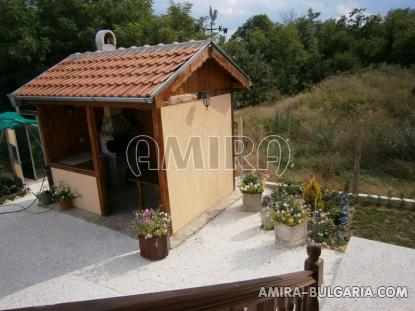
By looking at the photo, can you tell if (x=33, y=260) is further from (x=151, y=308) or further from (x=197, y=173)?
(x=151, y=308)

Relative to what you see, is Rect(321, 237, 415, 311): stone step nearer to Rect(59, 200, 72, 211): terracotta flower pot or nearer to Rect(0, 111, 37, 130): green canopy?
Rect(59, 200, 72, 211): terracotta flower pot

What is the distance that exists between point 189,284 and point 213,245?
4.05 ft

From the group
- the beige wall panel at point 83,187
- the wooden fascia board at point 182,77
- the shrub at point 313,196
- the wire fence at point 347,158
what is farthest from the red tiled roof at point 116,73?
the wire fence at point 347,158

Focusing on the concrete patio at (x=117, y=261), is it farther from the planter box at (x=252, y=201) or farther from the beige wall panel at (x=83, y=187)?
the beige wall panel at (x=83, y=187)

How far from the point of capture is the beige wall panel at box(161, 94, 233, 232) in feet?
21.7

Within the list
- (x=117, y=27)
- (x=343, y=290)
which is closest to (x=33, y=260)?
(x=343, y=290)

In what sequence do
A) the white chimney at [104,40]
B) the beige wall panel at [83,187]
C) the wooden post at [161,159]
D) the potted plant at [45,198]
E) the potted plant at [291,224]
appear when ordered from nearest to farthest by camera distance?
the wooden post at [161,159]
the potted plant at [291,224]
the beige wall panel at [83,187]
the potted plant at [45,198]
the white chimney at [104,40]

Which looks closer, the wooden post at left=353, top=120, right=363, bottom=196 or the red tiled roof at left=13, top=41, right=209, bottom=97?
the red tiled roof at left=13, top=41, right=209, bottom=97

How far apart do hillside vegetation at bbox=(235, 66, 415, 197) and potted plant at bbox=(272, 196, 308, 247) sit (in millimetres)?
2795

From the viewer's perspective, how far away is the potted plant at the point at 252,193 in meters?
7.73

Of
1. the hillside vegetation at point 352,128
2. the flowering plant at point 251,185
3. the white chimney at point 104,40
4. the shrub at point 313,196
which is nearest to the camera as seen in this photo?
the shrub at point 313,196

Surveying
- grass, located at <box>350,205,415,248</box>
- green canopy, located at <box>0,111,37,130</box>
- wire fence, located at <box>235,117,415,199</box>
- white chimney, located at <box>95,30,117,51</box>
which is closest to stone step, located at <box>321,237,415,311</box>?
grass, located at <box>350,205,415,248</box>

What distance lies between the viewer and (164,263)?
5.95 meters

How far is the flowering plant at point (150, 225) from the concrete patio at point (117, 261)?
50 centimetres
